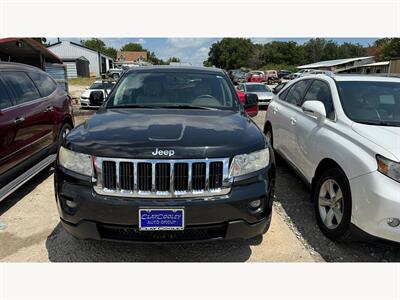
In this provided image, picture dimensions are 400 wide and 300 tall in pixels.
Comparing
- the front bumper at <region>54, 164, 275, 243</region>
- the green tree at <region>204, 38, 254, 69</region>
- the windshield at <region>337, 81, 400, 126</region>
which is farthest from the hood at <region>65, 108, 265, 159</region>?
the green tree at <region>204, 38, 254, 69</region>

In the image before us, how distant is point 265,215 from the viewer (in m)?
2.75

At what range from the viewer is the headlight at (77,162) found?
2621mm

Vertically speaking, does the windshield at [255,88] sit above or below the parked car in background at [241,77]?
above

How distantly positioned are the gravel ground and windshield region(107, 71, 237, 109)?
151cm

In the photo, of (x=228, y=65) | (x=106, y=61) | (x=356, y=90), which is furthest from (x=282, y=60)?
(x=356, y=90)

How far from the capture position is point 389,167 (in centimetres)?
275

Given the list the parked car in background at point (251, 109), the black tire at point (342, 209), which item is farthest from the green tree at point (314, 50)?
the black tire at point (342, 209)

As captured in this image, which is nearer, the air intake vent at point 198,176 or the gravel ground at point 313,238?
the air intake vent at point 198,176

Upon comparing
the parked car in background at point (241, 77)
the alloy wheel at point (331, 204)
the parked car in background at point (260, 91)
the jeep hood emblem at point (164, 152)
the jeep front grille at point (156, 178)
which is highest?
the jeep hood emblem at point (164, 152)

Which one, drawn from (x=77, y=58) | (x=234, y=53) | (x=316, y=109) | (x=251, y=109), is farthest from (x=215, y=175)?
(x=234, y=53)

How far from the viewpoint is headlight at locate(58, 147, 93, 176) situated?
2.62 meters

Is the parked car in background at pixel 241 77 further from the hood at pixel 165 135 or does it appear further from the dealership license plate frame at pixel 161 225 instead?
the dealership license plate frame at pixel 161 225

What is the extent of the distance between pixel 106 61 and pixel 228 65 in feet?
127

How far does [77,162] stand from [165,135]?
0.73 metres
